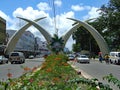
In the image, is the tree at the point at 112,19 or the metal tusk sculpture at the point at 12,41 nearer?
the tree at the point at 112,19

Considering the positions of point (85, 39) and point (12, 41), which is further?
point (85, 39)

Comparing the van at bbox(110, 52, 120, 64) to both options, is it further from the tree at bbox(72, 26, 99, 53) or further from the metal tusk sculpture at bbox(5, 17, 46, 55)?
the tree at bbox(72, 26, 99, 53)

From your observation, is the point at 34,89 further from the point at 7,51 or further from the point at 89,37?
the point at 89,37

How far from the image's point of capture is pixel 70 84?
21.9 feet

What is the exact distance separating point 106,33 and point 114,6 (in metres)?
6.32

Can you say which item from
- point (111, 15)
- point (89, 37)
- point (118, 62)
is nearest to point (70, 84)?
point (118, 62)

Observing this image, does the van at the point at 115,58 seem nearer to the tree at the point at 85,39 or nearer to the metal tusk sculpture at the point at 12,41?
the metal tusk sculpture at the point at 12,41

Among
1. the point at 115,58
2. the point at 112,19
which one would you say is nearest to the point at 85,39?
the point at 112,19

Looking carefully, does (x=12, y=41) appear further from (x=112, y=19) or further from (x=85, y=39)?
(x=112, y=19)

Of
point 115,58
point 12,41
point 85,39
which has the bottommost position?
point 115,58

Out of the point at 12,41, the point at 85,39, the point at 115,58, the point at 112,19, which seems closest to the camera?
the point at 115,58

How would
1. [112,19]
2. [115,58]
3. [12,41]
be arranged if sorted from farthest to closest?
1. [12,41]
2. [112,19]
3. [115,58]

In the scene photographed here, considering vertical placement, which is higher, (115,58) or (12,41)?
(12,41)

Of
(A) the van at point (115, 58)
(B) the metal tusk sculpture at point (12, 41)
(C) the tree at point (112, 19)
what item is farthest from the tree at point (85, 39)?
(A) the van at point (115, 58)
